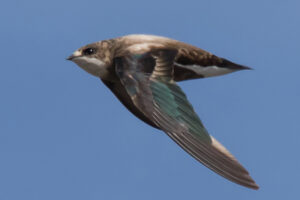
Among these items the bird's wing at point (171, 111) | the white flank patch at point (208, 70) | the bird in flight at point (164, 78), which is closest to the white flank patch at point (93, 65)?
the bird in flight at point (164, 78)

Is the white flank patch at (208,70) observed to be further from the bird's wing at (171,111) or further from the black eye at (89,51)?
the black eye at (89,51)

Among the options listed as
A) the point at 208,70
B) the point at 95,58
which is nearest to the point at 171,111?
Answer: the point at 208,70

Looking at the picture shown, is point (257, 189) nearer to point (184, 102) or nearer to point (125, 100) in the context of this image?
point (184, 102)

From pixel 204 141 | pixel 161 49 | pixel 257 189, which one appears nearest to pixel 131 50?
pixel 161 49

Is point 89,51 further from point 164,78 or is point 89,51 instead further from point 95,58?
point 164,78

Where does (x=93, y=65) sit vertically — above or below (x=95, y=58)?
below

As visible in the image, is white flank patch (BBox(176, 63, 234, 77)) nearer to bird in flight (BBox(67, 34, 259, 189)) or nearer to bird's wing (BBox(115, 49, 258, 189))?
bird in flight (BBox(67, 34, 259, 189))

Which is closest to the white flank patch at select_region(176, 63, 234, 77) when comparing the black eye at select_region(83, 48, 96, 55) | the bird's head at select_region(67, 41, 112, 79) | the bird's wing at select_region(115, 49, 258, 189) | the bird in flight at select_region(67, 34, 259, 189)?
the bird in flight at select_region(67, 34, 259, 189)
